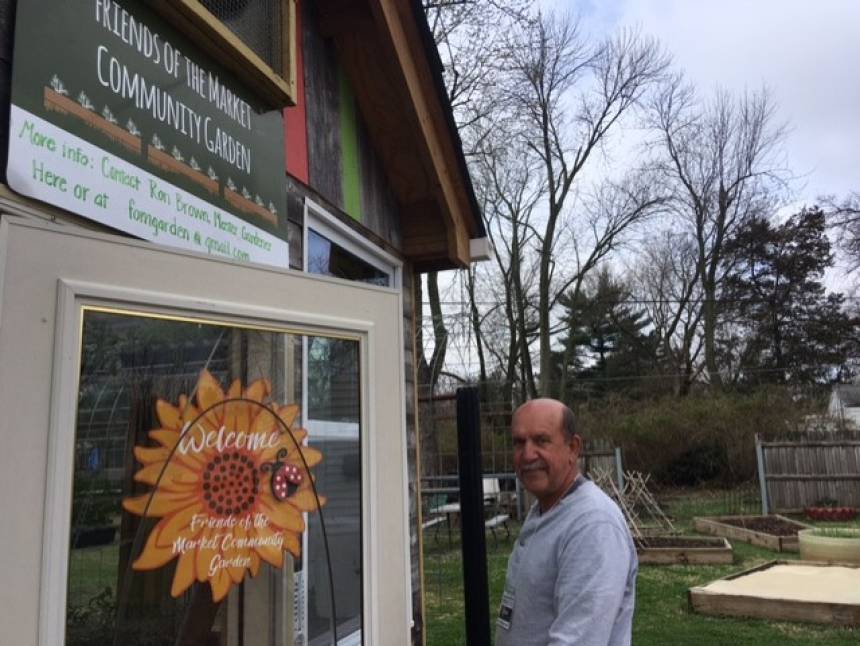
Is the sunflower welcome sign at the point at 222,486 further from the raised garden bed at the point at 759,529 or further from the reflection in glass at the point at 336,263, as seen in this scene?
the raised garden bed at the point at 759,529

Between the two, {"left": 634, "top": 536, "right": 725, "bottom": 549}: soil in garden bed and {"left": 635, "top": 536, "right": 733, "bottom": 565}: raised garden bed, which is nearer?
{"left": 635, "top": 536, "right": 733, "bottom": 565}: raised garden bed

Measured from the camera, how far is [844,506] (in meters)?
14.1

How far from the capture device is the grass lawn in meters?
5.79

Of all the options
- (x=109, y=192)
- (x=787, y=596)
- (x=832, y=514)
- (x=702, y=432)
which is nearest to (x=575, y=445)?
(x=109, y=192)

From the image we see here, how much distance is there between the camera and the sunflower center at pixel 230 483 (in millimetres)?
1973

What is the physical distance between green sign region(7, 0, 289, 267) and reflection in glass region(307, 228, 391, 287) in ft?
2.18

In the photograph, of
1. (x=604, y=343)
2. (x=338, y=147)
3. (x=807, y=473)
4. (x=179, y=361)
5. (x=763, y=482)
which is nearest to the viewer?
(x=179, y=361)

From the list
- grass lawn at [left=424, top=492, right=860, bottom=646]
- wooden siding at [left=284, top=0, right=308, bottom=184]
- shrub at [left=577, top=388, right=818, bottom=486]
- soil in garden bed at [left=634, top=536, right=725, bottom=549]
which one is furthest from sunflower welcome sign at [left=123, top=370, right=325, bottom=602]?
shrub at [left=577, top=388, right=818, bottom=486]

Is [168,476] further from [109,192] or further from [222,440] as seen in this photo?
[109,192]

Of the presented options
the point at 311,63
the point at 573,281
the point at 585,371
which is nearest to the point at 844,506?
the point at 573,281

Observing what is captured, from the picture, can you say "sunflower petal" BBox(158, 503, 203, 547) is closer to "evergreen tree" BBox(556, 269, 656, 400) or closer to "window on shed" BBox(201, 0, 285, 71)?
"window on shed" BBox(201, 0, 285, 71)

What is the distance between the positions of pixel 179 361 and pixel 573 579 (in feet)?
3.79

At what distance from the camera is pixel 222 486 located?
2.00 meters

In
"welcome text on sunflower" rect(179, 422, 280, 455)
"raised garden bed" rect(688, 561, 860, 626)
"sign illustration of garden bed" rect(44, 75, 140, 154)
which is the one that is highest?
"sign illustration of garden bed" rect(44, 75, 140, 154)
